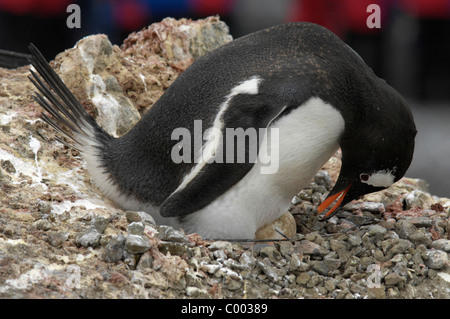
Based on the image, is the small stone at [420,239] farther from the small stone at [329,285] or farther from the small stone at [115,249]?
the small stone at [115,249]

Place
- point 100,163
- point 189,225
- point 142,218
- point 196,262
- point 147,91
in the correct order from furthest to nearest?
point 147,91 → point 100,163 → point 189,225 → point 142,218 → point 196,262

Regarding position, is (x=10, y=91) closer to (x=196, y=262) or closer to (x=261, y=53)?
(x=261, y=53)

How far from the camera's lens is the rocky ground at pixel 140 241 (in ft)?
5.30

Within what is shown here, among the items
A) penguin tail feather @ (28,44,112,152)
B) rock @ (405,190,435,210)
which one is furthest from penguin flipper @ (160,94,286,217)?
rock @ (405,190,435,210)

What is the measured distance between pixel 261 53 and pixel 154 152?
1.54 feet

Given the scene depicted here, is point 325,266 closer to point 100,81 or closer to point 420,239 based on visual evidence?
point 420,239

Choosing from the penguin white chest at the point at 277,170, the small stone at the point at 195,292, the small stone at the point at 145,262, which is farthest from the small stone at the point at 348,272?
the small stone at the point at 145,262

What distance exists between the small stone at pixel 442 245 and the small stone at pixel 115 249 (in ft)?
3.30

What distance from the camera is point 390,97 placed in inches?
80.9

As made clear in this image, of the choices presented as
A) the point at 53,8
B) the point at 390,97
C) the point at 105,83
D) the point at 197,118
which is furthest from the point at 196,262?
the point at 53,8

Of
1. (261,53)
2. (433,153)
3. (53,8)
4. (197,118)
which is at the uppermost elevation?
(53,8)

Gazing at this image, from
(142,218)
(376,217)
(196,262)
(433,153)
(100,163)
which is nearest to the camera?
(196,262)

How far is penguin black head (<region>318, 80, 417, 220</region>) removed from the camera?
202 cm

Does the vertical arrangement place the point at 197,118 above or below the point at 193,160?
above
